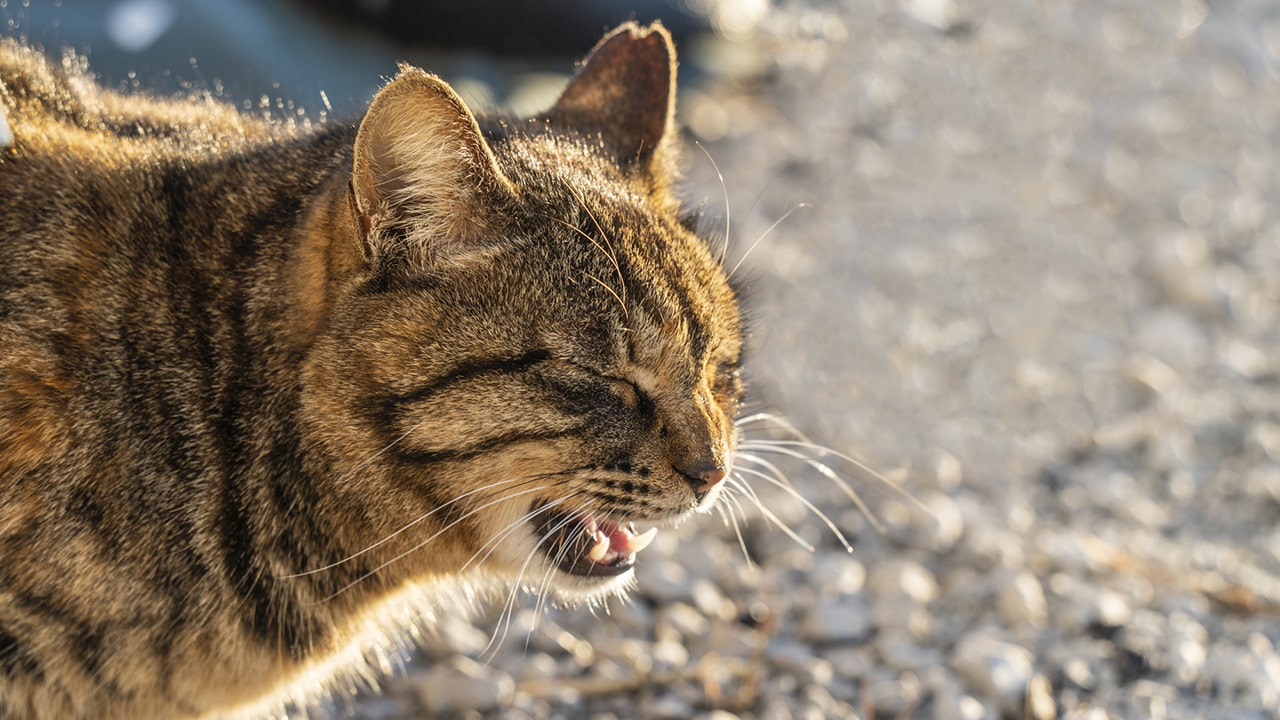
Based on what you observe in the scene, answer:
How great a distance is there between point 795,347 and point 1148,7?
14.8 feet

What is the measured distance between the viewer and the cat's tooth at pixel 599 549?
8.59ft

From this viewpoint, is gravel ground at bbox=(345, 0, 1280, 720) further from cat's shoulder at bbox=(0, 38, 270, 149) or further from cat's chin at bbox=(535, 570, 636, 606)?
cat's shoulder at bbox=(0, 38, 270, 149)

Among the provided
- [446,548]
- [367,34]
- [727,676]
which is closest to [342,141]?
[446,548]

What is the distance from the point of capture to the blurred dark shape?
562 centimetres

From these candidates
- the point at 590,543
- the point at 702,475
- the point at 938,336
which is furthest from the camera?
the point at 938,336

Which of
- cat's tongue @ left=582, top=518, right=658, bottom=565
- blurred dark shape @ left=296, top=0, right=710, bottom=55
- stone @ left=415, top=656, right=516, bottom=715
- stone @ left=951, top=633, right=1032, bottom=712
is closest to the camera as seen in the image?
cat's tongue @ left=582, top=518, right=658, bottom=565

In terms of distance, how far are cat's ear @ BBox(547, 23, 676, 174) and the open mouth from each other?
86 cm

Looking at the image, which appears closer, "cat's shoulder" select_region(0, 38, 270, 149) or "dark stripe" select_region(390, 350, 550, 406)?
"dark stripe" select_region(390, 350, 550, 406)

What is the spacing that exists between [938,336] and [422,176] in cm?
293

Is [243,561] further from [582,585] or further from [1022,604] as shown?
[1022,604]

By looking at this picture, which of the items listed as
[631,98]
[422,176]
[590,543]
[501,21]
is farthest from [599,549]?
[501,21]

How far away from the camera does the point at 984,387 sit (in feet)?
14.9

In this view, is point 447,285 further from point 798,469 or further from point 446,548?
point 798,469

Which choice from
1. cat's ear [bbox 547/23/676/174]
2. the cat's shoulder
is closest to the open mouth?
cat's ear [bbox 547/23/676/174]
